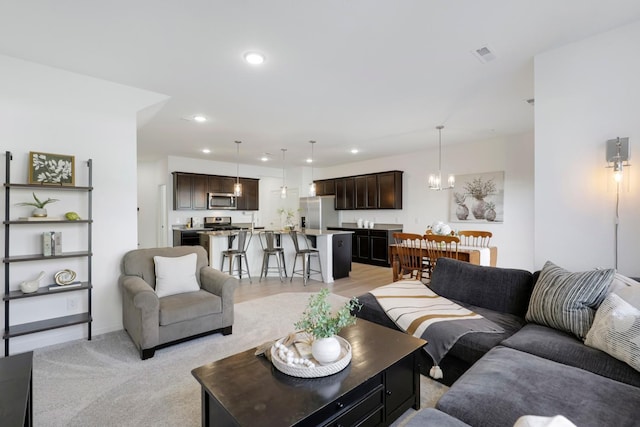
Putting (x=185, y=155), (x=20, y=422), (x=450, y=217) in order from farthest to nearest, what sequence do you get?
(x=185, y=155), (x=450, y=217), (x=20, y=422)

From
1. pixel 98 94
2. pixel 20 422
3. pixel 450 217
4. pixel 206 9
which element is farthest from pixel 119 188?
pixel 450 217

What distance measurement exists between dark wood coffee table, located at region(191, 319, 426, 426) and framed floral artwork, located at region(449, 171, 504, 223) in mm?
4611

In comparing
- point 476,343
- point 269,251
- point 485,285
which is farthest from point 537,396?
point 269,251

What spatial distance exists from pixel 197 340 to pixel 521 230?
547 cm

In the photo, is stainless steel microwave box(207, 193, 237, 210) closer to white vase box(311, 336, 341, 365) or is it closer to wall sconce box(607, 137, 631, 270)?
white vase box(311, 336, 341, 365)

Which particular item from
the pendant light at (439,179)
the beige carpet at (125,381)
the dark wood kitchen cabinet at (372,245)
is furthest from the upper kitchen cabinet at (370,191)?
the beige carpet at (125,381)

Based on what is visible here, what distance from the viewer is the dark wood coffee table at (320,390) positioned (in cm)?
129

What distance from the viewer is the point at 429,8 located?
2006 millimetres

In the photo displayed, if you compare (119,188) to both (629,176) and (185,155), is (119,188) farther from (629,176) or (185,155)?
(629,176)

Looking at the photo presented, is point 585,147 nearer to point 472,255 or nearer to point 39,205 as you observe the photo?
point 472,255

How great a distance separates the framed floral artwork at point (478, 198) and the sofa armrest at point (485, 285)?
3.18m

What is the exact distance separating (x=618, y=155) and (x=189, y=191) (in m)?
7.34

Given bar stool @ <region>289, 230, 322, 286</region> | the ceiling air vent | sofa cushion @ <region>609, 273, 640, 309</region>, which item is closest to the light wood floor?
bar stool @ <region>289, 230, 322, 286</region>

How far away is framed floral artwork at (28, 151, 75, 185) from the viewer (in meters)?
2.75
